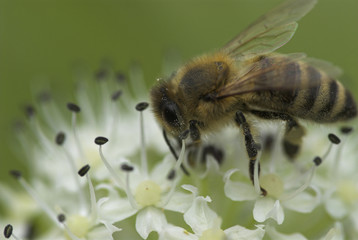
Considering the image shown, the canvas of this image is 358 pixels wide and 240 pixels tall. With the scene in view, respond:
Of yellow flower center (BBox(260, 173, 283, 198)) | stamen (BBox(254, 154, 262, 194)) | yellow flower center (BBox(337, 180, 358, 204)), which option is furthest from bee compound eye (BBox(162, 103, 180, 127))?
yellow flower center (BBox(337, 180, 358, 204))

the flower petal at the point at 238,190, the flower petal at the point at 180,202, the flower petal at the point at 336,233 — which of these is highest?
the flower petal at the point at 180,202

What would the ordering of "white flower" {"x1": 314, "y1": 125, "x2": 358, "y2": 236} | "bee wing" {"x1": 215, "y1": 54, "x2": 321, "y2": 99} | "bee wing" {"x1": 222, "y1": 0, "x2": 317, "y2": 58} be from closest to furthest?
"bee wing" {"x1": 215, "y1": 54, "x2": 321, "y2": 99}, "bee wing" {"x1": 222, "y1": 0, "x2": 317, "y2": 58}, "white flower" {"x1": 314, "y1": 125, "x2": 358, "y2": 236}

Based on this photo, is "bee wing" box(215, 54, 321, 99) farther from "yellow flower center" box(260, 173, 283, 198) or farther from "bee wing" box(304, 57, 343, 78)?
"yellow flower center" box(260, 173, 283, 198)

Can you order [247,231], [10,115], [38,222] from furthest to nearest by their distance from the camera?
[10,115], [38,222], [247,231]

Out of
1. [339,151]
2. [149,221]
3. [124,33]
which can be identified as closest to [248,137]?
[149,221]

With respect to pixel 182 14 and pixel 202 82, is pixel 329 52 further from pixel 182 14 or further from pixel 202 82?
pixel 202 82

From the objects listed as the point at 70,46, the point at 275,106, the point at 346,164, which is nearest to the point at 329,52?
the point at 346,164

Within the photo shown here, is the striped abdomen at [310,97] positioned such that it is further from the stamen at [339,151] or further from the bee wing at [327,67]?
the stamen at [339,151]

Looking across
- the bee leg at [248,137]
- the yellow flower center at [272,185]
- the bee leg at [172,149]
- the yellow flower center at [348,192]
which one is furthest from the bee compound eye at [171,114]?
the yellow flower center at [348,192]
